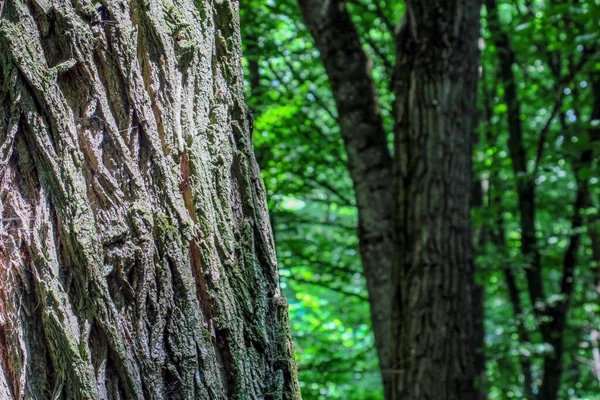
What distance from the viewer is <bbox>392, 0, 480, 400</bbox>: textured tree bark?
149 inches

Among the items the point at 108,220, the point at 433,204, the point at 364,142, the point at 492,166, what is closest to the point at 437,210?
the point at 433,204

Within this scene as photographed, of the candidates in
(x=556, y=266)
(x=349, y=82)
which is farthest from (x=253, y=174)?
(x=556, y=266)

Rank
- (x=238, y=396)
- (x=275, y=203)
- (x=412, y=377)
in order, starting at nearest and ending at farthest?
(x=238, y=396) → (x=412, y=377) → (x=275, y=203)

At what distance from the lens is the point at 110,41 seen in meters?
1.34

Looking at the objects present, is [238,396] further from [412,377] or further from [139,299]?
[412,377]

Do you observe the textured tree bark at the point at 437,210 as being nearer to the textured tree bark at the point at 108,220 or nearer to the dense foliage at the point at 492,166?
the dense foliage at the point at 492,166

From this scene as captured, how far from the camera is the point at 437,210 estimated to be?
3799mm

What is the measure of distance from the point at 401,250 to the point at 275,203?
1930 mm

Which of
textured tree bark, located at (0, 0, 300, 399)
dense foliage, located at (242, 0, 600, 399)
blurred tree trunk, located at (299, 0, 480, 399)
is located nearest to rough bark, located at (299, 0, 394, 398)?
blurred tree trunk, located at (299, 0, 480, 399)

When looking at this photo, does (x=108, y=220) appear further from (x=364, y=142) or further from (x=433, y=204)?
(x=364, y=142)

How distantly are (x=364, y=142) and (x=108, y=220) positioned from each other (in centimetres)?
323

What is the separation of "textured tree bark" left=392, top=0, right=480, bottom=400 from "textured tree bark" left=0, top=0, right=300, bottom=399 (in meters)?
2.52

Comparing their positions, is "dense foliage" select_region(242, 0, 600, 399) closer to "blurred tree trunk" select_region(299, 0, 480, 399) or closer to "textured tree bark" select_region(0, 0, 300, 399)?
"blurred tree trunk" select_region(299, 0, 480, 399)

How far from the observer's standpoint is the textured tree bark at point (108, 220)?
4.22ft
